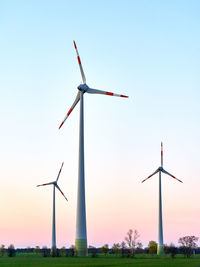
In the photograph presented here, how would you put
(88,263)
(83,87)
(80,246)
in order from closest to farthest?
1. (88,263)
2. (80,246)
3. (83,87)

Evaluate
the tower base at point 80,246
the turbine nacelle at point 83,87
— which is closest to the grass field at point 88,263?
the tower base at point 80,246

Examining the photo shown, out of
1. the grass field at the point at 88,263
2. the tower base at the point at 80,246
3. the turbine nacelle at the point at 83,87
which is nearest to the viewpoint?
the grass field at the point at 88,263

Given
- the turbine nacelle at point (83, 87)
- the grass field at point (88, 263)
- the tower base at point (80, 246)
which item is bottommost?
the grass field at point (88, 263)

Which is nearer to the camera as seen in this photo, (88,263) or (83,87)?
(88,263)

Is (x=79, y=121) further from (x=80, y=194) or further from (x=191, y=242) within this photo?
(x=191, y=242)

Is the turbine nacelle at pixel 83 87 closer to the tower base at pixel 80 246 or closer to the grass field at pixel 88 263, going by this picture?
the tower base at pixel 80 246

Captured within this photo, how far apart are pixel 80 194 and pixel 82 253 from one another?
11.6 m

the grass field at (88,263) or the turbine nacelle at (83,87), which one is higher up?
the turbine nacelle at (83,87)

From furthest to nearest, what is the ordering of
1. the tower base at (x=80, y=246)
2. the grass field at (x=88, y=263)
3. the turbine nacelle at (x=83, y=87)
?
the turbine nacelle at (x=83, y=87), the tower base at (x=80, y=246), the grass field at (x=88, y=263)

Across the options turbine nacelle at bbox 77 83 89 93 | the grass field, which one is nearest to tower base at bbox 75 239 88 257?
the grass field

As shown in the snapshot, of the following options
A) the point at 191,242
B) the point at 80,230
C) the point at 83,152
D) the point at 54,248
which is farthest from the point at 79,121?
A: the point at 191,242

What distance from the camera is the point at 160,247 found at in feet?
426

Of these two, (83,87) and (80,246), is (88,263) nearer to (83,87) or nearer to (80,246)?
(80,246)

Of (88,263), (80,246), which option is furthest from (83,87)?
(88,263)
